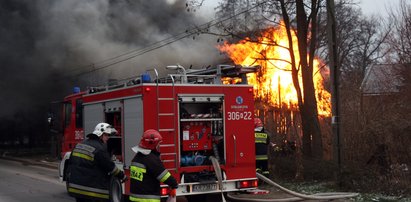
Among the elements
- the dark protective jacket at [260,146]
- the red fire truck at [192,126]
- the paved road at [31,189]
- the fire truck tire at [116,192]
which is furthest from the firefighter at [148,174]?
the paved road at [31,189]

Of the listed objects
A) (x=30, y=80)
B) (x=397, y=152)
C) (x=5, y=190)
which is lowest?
(x=5, y=190)

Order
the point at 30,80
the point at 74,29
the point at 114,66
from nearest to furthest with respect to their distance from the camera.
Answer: the point at 74,29, the point at 114,66, the point at 30,80

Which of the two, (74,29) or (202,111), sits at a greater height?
(74,29)

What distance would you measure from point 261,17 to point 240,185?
7.40 m

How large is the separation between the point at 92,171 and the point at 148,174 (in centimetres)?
111

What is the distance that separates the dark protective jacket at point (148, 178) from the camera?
4883 millimetres

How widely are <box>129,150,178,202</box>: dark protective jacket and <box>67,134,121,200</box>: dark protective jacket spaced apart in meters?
0.82

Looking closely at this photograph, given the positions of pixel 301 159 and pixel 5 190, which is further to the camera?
pixel 5 190

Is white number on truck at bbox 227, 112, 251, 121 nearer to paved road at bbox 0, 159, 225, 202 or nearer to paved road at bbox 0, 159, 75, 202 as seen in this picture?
paved road at bbox 0, 159, 225, 202

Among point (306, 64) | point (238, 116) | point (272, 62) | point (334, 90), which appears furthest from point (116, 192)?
point (272, 62)

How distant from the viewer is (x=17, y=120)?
29109 millimetres

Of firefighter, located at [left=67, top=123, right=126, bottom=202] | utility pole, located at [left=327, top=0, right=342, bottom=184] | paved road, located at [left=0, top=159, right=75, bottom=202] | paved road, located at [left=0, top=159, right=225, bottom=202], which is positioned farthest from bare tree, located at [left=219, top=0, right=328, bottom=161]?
firefighter, located at [left=67, top=123, right=126, bottom=202]

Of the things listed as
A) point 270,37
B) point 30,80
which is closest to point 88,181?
point 270,37

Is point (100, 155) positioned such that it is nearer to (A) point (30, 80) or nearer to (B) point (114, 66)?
(B) point (114, 66)
